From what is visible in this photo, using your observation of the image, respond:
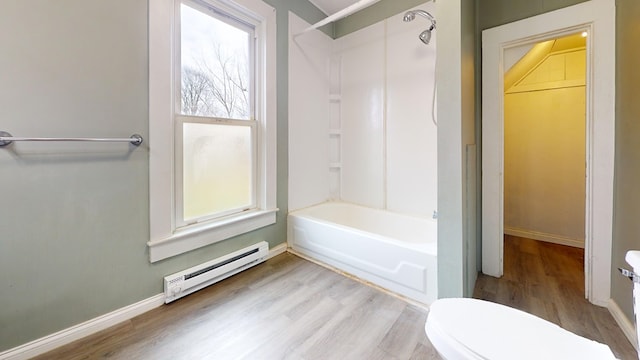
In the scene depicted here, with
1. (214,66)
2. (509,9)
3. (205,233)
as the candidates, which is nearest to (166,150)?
(205,233)

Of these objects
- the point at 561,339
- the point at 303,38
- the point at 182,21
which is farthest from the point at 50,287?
the point at 303,38

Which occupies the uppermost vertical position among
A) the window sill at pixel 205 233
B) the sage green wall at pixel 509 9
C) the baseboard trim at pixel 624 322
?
the sage green wall at pixel 509 9

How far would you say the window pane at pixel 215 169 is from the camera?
196 cm

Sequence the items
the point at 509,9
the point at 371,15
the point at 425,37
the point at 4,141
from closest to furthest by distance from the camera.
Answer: the point at 4,141, the point at 509,9, the point at 425,37, the point at 371,15

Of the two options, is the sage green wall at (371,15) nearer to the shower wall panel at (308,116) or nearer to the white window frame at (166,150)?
the shower wall panel at (308,116)

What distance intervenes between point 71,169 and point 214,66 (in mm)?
1215

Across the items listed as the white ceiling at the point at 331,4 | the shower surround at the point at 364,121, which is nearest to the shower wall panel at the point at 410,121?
the shower surround at the point at 364,121

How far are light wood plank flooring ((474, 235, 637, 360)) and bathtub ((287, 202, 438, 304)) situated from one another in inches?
21.3

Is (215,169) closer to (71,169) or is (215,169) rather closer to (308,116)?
(71,169)

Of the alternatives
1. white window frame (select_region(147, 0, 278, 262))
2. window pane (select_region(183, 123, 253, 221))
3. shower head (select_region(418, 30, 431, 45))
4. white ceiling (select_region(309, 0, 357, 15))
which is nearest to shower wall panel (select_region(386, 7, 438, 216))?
shower head (select_region(418, 30, 431, 45))

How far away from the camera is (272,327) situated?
1.55m

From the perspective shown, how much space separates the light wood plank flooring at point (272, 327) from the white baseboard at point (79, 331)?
0.11 ft

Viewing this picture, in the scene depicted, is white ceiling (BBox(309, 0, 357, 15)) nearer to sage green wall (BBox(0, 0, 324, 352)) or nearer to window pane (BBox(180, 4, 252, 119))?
window pane (BBox(180, 4, 252, 119))

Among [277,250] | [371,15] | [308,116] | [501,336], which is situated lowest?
[277,250]
